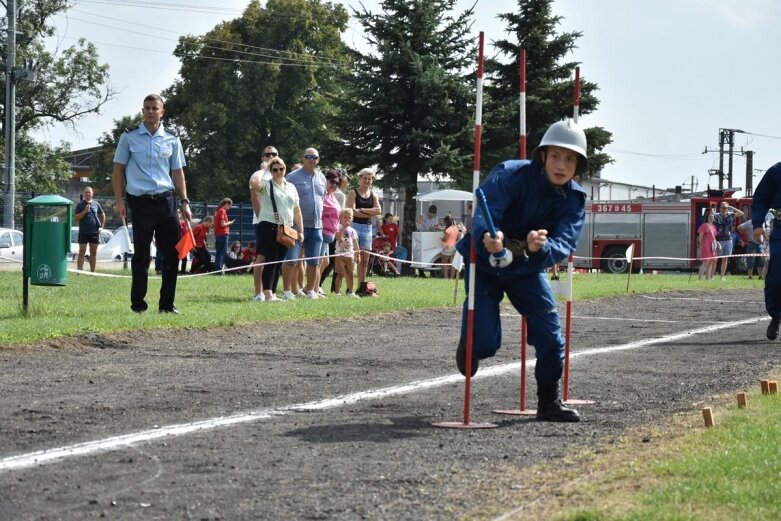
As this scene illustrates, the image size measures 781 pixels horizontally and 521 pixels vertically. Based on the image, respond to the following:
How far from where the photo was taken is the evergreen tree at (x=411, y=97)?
121 feet

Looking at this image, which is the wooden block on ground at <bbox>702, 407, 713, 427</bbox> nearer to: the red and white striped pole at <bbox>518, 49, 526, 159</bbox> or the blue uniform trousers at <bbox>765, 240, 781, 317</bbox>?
the red and white striped pole at <bbox>518, 49, 526, 159</bbox>

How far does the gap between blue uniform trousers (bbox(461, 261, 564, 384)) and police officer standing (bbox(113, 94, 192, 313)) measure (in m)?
6.62

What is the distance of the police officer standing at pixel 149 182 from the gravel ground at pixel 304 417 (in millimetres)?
1398

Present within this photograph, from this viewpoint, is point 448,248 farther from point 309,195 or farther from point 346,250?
point 309,195

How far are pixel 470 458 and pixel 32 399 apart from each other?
308 cm

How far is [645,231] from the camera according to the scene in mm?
52938

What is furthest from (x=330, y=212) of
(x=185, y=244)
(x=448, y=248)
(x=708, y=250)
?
(x=708, y=250)

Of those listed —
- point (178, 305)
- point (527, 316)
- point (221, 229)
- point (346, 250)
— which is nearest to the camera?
point (527, 316)

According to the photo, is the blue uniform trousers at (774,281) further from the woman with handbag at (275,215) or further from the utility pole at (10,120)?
the utility pole at (10,120)

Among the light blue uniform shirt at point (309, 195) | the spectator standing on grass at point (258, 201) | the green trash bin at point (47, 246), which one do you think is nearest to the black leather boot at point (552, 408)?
the green trash bin at point (47, 246)

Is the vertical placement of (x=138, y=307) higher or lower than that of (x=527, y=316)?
lower

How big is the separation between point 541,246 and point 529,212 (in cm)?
34

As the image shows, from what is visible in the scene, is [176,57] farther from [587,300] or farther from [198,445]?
[198,445]

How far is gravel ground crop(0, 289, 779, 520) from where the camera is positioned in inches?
199
